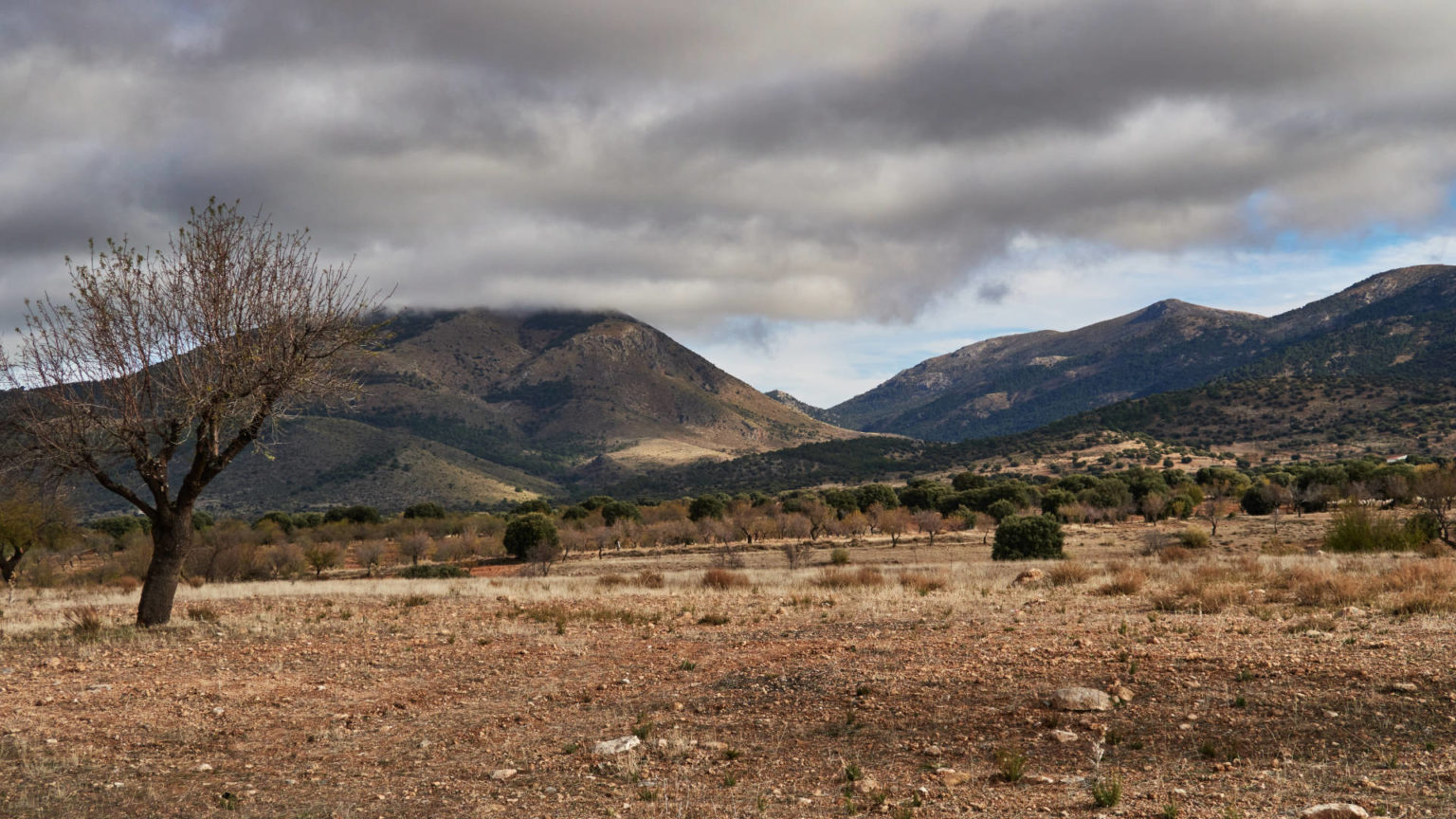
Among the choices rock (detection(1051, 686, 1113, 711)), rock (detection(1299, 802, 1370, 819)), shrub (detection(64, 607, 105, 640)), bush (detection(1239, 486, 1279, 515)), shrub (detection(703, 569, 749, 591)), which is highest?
shrub (detection(64, 607, 105, 640))

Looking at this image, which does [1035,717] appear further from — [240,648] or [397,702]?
[240,648]

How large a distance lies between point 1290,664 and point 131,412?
19.5 m

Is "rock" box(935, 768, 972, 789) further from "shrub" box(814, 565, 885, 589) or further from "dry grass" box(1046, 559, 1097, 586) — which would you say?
"shrub" box(814, 565, 885, 589)

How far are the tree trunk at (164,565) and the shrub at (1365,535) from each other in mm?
40151

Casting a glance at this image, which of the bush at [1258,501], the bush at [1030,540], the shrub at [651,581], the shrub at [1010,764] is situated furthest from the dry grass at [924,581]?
the bush at [1258,501]

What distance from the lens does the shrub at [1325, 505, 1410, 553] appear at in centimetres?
3331

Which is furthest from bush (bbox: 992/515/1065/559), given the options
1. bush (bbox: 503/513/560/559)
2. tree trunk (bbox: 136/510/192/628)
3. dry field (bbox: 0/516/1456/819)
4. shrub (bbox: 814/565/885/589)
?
tree trunk (bbox: 136/510/192/628)

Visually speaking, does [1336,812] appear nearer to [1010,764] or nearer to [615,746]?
Result: [1010,764]

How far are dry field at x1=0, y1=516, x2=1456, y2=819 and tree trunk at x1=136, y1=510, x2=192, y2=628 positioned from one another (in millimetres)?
520

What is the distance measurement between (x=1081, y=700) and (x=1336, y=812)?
343 centimetres

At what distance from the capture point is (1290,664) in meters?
10.2

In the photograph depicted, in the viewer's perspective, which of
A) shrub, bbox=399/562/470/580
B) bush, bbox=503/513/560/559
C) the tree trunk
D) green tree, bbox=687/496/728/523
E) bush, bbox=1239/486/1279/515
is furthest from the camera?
green tree, bbox=687/496/728/523

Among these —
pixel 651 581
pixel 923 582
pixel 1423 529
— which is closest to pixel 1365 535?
pixel 1423 529

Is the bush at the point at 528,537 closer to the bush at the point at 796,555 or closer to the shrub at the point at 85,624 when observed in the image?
the bush at the point at 796,555
